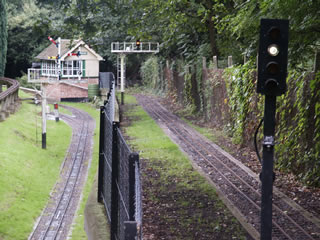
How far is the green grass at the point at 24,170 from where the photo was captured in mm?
13242

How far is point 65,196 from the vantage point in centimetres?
1619

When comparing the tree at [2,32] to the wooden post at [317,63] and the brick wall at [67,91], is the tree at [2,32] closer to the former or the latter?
the brick wall at [67,91]

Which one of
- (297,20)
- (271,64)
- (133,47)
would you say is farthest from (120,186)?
(133,47)

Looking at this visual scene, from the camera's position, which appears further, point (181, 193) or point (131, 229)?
point (181, 193)

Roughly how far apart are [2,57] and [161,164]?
28.5 metres

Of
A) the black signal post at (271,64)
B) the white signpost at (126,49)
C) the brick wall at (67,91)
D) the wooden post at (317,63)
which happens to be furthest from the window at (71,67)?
the black signal post at (271,64)

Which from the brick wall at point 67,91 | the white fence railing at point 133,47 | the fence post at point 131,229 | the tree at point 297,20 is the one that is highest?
the white fence railing at point 133,47

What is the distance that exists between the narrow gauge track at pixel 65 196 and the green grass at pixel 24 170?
0.27 metres

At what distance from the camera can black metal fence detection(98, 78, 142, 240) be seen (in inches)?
158

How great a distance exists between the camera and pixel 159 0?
23.8 m

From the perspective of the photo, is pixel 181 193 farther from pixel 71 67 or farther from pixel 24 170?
pixel 71 67

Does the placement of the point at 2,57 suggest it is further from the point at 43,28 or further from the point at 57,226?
the point at 57,226

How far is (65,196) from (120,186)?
10142 mm

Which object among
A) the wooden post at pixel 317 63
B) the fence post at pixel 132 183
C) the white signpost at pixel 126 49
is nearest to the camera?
the fence post at pixel 132 183
